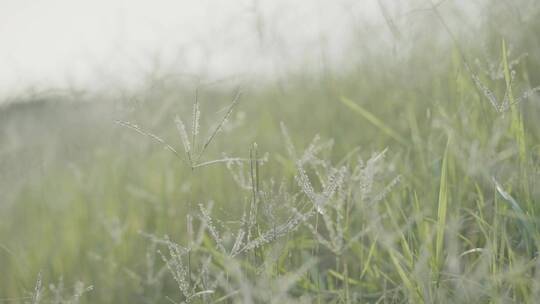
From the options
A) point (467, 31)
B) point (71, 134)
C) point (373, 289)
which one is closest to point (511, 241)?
point (373, 289)

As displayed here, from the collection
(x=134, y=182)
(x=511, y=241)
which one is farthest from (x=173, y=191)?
(x=511, y=241)

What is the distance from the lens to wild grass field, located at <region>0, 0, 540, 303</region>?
0.88 m

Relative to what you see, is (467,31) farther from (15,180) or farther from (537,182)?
(15,180)

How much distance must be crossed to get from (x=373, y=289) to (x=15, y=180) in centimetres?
116

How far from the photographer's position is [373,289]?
109 centimetres

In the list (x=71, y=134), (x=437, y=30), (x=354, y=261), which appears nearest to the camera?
(x=354, y=261)

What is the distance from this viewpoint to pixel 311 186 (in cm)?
81

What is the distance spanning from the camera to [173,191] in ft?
5.91

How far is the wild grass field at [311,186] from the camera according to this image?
2.90 ft

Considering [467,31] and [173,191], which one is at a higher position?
[467,31]

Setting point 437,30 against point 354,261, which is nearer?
point 354,261

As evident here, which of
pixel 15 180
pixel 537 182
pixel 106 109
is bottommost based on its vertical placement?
pixel 537 182

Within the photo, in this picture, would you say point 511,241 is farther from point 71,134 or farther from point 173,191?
point 71,134

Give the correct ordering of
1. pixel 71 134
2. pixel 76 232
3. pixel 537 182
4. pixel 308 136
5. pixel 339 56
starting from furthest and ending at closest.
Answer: pixel 339 56, pixel 71 134, pixel 308 136, pixel 76 232, pixel 537 182
